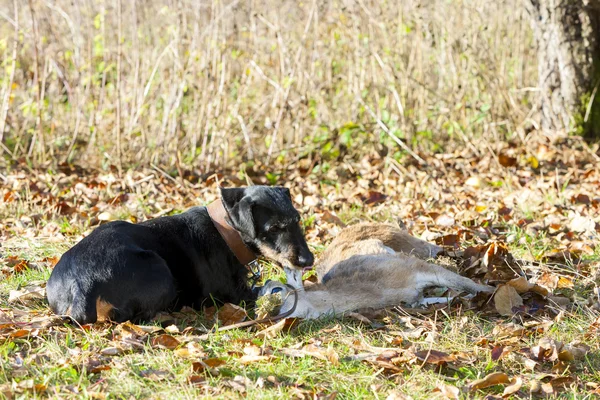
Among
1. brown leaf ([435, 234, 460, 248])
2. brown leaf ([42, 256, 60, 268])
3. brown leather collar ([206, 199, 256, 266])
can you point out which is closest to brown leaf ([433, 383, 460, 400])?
brown leather collar ([206, 199, 256, 266])

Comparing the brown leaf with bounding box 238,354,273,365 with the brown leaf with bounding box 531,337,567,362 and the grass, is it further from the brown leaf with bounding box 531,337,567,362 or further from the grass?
the brown leaf with bounding box 531,337,567,362

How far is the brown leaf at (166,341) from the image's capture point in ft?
12.4

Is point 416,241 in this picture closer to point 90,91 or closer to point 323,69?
point 323,69

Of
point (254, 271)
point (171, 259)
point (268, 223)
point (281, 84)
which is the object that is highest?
point (281, 84)

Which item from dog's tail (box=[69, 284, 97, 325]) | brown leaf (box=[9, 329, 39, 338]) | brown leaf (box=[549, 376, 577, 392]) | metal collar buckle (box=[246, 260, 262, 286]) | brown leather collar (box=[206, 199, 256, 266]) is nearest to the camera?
brown leaf (box=[549, 376, 577, 392])

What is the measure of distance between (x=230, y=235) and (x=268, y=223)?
0.28 metres

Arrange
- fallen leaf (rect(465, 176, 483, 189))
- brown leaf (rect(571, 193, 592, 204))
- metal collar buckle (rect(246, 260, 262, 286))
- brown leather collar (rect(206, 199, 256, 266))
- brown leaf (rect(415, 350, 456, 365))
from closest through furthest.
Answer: brown leaf (rect(415, 350, 456, 365))
brown leather collar (rect(206, 199, 256, 266))
metal collar buckle (rect(246, 260, 262, 286))
brown leaf (rect(571, 193, 592, 204))
fallen leaf (rect(465, 176, 483, 189))

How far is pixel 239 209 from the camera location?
4.50 meters

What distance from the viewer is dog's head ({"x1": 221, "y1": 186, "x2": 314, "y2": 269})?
4.50m

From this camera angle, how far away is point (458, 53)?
897 centimetres

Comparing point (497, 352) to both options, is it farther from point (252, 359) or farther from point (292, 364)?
point (252, 359)

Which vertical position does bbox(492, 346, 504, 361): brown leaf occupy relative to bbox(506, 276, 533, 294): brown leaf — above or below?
above

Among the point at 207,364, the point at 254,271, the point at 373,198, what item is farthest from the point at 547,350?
the point at 373,198

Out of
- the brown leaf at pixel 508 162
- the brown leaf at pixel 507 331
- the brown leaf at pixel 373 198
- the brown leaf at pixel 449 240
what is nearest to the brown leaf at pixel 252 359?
the brown leaf at pixel 507 331
